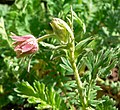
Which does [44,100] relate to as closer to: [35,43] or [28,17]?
[35,43]

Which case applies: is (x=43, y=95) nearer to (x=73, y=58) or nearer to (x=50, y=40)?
(x=73, y=58)

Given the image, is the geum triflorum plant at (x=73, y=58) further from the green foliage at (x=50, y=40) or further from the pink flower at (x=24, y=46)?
the green foliage at (x=50, y=40)

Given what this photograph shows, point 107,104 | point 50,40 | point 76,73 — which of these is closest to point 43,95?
point 76,73

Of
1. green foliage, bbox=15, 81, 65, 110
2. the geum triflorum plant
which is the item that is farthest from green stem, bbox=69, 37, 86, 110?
green foliage, bbox=15, 81, 65, 110

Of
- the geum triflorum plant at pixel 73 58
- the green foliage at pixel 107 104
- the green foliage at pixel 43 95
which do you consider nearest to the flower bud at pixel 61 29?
the geum triflorum plant at pixel 73 58

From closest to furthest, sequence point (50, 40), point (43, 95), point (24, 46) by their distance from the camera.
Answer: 1. point (24, 46)
2. point (43, 95)
3. point (50, 40)

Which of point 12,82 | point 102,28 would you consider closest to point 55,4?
point 102,28
